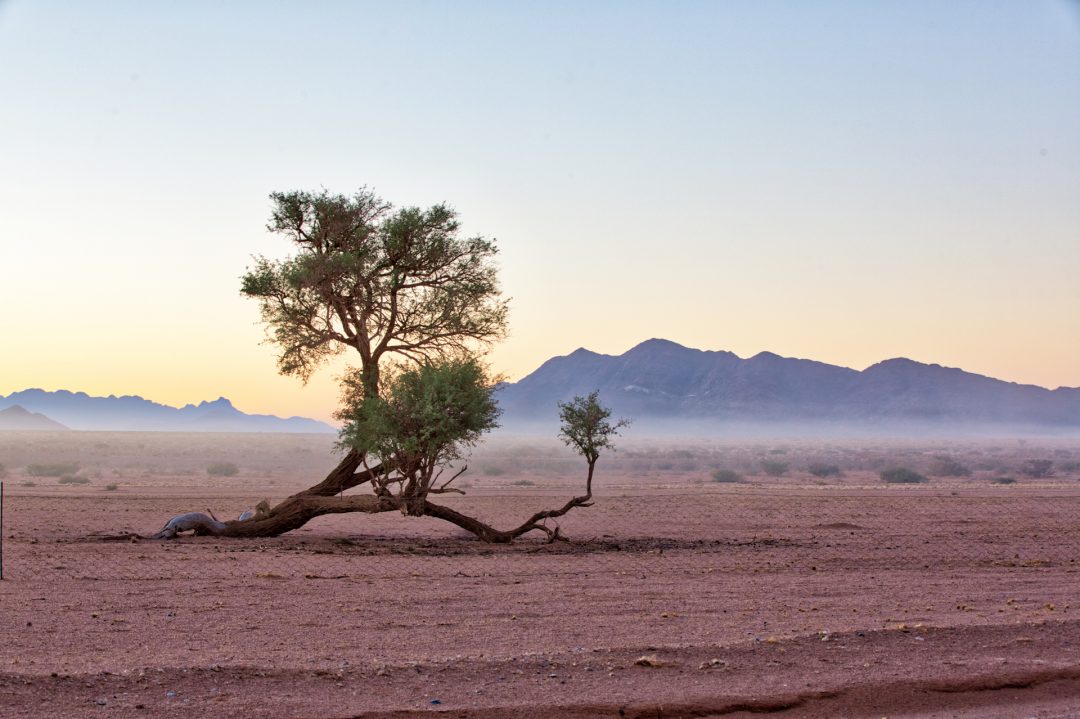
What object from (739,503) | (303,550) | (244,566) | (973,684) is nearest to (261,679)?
(973,684)

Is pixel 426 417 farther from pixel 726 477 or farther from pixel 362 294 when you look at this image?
pixel 726 477

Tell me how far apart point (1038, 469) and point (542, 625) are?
73.0 meters

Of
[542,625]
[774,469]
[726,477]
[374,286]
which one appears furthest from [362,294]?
[774,469]

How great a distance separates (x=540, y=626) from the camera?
49.1ft

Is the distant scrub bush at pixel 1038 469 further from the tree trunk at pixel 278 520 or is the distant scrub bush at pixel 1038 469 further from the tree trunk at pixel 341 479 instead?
the tree trunk at pixel 278 520

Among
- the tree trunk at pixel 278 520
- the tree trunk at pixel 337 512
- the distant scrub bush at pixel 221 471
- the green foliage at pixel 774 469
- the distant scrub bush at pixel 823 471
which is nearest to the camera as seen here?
the tree trunk at pixel 337 512

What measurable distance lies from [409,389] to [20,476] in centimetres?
4756

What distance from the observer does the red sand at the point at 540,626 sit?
433 inches

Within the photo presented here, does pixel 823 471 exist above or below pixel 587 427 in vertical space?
below

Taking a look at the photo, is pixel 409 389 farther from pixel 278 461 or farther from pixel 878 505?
pixel 278 461

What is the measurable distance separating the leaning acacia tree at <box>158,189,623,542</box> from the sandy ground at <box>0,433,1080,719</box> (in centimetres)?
120

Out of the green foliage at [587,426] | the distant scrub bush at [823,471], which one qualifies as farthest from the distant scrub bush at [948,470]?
the green foliage at [587,426]

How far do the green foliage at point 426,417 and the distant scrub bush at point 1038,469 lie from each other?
2265 inches

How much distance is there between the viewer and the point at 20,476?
65.7 metres
